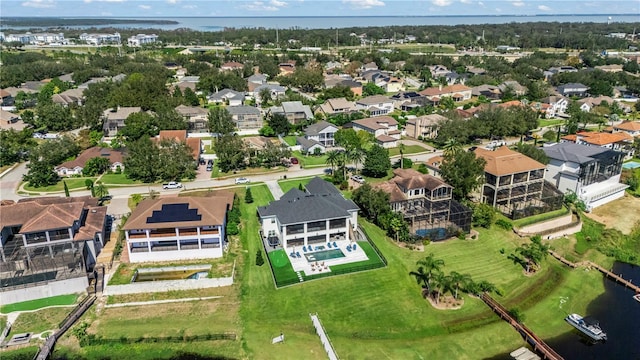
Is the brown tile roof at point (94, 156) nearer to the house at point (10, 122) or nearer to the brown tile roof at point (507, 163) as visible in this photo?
the house at point (10, 122)

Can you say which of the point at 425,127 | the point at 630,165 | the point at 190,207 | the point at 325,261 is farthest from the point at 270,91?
the point at 630,165

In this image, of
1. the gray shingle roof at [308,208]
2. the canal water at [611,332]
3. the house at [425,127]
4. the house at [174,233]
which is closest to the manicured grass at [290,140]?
the house at [425,127]

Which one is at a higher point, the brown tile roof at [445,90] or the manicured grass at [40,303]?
the brown tile roof at [445,90]

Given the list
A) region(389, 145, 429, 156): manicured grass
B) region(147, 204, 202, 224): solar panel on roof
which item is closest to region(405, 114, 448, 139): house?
region(389, 145, 429, 156): manicured grass

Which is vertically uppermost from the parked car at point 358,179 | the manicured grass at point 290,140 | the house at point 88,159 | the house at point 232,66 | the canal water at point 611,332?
the house at point 232,66

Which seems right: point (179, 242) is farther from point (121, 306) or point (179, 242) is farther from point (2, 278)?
point (2, 278)

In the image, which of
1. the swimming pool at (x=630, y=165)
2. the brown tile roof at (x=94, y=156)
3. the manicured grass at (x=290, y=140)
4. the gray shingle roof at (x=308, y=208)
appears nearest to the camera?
the gray shingle roof at (x=308, y=208)

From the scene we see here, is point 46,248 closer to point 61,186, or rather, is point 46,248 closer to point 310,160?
point 61,186
